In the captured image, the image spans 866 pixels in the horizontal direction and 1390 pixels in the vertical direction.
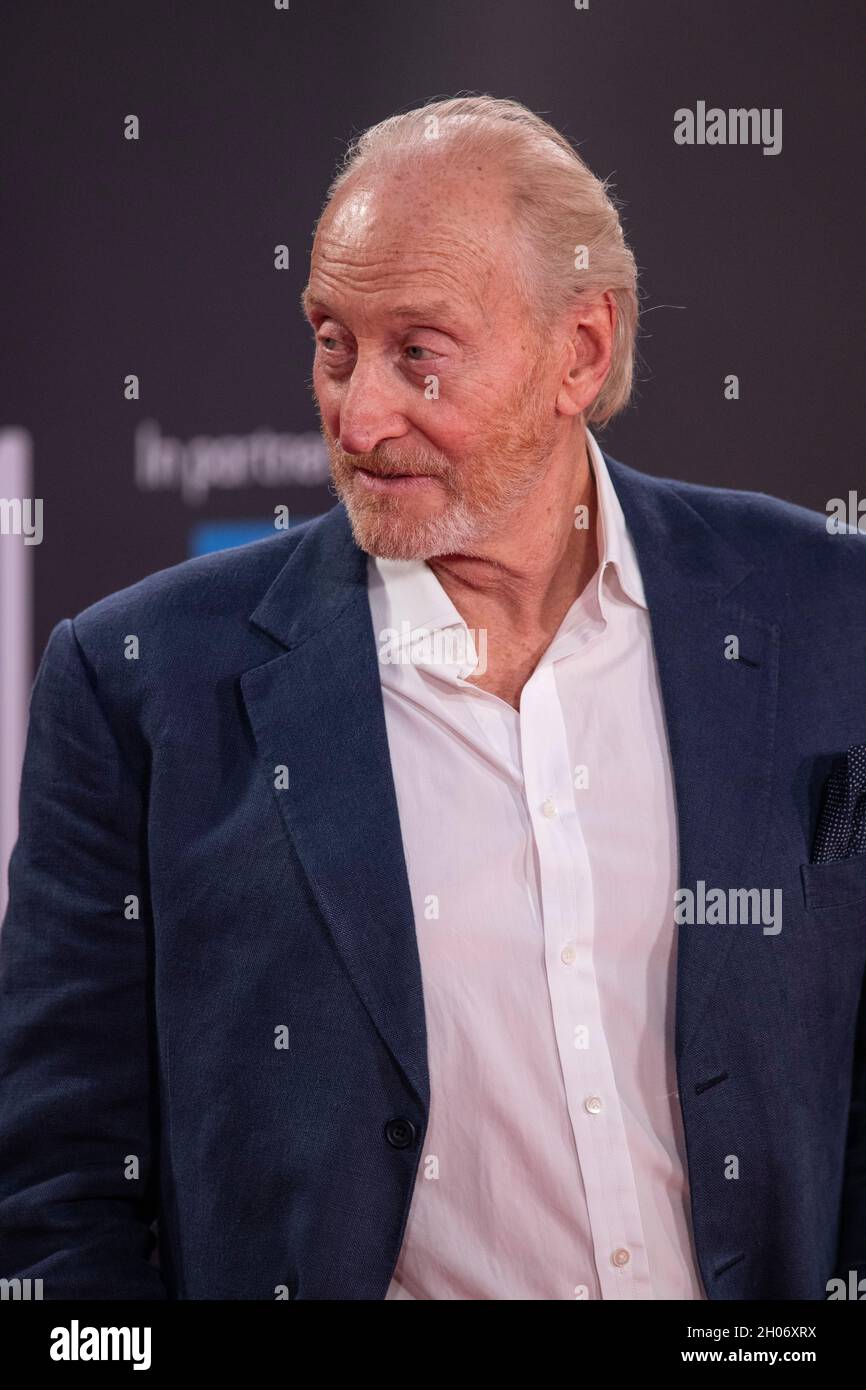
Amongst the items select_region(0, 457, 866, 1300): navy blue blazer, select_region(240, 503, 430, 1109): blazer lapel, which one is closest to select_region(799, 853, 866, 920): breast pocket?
select_region(0, 457, 866, 1300): navy blue blazer

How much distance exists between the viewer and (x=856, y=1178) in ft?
6.41

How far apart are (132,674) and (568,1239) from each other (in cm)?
93

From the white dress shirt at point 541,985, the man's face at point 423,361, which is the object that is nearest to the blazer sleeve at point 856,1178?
the white dress shirt at point 541,985

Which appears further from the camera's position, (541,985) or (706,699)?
(706,699)

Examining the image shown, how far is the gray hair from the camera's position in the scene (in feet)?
5.97

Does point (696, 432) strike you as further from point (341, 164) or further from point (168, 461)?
point (168, 461)

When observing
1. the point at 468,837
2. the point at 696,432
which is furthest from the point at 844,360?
the point at 468,837

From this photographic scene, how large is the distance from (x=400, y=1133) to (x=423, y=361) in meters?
0.97

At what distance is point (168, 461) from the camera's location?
7.84 feet

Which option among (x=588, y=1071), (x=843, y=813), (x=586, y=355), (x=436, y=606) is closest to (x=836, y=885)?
(x=843, y=813)

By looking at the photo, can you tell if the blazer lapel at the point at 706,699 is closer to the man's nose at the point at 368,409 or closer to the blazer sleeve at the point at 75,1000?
the man's nose at the point at 368,409

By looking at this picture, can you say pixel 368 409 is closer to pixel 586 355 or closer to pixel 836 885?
pixel 586 355

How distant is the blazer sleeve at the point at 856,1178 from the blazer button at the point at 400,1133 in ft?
2.14
